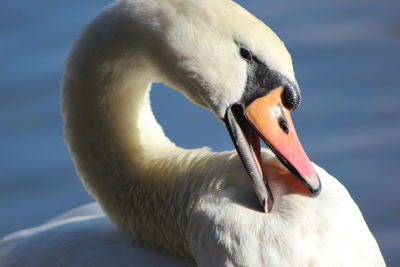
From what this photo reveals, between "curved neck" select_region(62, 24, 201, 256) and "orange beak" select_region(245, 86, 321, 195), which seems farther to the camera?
"curved neck" select_region(62, 24, 201, 256)

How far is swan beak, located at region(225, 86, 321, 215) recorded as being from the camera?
8.60 feet

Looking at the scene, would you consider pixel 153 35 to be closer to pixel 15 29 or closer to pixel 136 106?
pixel 136 106

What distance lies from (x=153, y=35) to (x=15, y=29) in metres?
2.48

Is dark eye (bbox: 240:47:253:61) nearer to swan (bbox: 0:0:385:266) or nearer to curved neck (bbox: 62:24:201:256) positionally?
swan (bbox: 0:0:385:266)

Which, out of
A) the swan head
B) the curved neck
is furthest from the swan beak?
the curved neck

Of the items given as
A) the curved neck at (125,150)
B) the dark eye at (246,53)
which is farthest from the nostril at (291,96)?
the curved neck at (125,150)

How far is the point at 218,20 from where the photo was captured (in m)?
2.61

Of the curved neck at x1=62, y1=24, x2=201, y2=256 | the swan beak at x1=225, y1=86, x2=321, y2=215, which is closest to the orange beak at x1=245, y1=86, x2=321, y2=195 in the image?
the swan beak at x1=225, y1=86, x2=321, y2=215

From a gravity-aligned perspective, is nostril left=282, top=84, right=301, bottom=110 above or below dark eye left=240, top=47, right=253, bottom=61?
below

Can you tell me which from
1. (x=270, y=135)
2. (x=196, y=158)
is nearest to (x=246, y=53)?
(x=270, y=135)

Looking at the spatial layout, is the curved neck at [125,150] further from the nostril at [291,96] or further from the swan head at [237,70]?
the nostril at [291,96]

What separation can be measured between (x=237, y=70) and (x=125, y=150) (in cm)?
47

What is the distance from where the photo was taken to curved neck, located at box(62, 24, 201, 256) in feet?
9.29

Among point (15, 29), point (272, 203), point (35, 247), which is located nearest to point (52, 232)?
point (35, 247)
